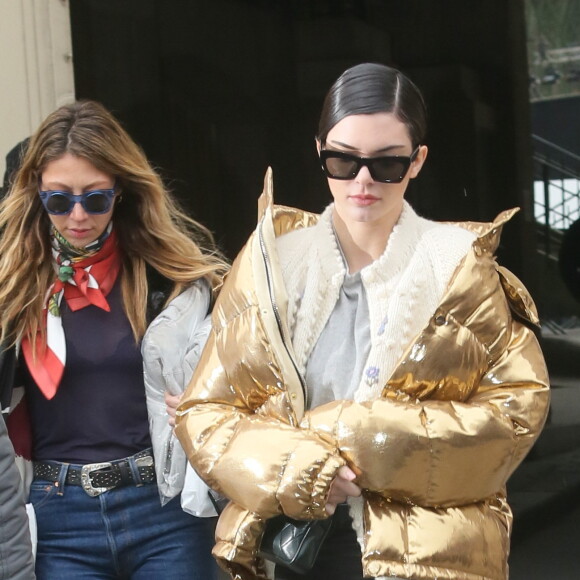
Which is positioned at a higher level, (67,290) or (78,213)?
(78,213)


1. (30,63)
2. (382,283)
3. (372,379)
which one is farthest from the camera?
(30,63)

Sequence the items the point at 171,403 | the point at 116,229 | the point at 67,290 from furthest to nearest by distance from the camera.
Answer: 1. the point at 116,229
2. the point at 67,290
3. the point at 171,403

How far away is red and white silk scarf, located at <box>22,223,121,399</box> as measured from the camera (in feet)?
9.27

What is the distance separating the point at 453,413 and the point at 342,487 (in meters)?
0.26

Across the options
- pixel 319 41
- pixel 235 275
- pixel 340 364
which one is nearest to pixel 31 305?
pixel 235 275

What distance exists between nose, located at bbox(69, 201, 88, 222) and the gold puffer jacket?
63cm

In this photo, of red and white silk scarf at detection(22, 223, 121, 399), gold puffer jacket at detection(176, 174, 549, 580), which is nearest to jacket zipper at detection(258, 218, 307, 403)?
gold puffer jacket at detection(176, 174, 549, 580)

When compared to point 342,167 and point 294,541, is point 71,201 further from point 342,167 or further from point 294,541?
point 294,541

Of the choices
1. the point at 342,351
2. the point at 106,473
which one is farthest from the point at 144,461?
the point at 342,351

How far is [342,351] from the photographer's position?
7.65 ft

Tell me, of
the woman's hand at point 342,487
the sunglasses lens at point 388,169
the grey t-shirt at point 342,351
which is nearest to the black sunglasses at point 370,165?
the sunglasses lens at point 388,169

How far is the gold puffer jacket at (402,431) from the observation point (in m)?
2.15

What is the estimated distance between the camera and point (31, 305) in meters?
2.92

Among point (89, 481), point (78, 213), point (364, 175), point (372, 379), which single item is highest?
point (364, 175)
